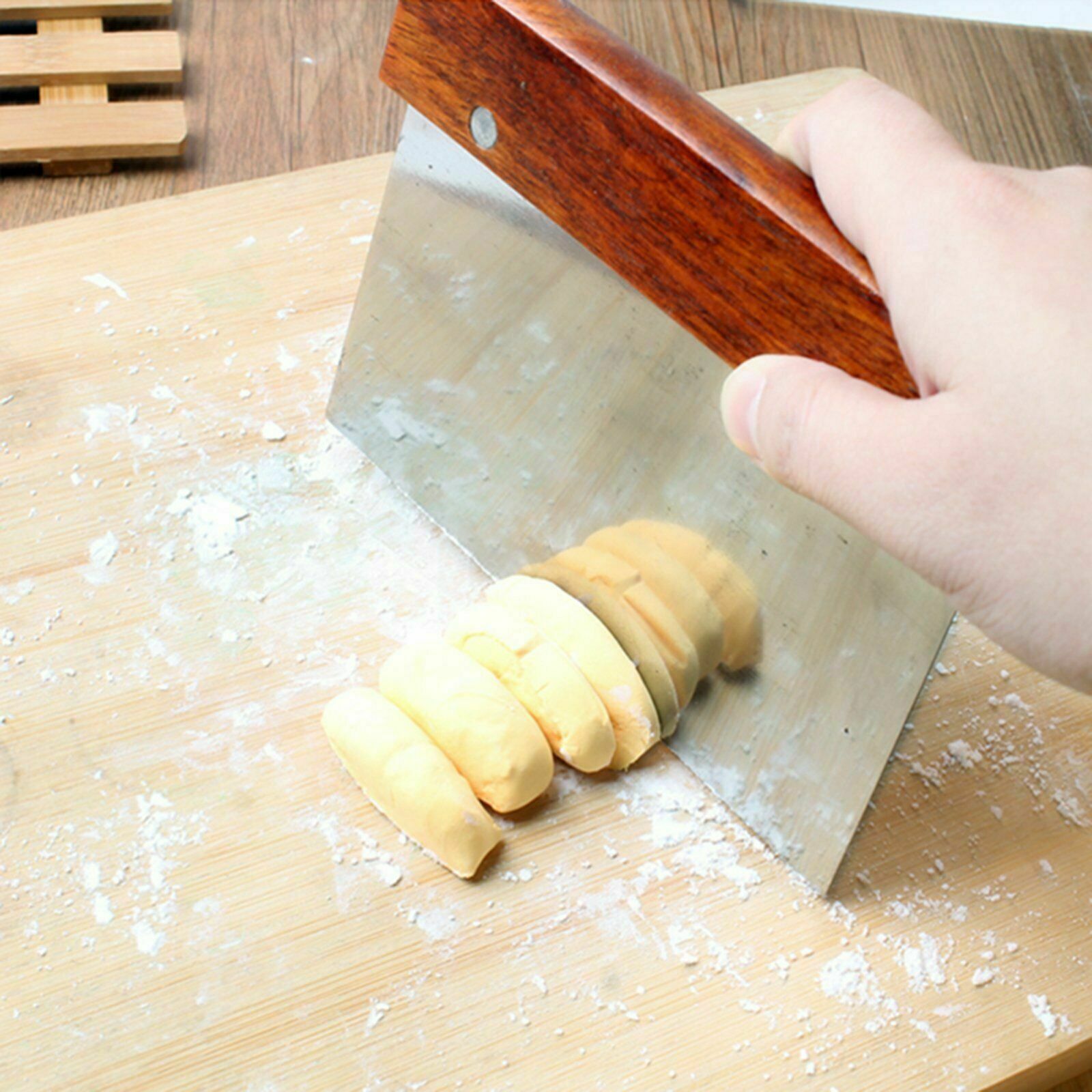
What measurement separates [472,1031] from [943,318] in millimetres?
551

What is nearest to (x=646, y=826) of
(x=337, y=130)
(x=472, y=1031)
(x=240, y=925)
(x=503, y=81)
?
(x=472, y=1031)

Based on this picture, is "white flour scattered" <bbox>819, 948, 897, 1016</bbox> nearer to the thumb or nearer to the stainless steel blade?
the stainless steel blade

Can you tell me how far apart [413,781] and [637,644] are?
0.20 meters

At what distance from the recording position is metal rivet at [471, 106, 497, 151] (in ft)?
3.03

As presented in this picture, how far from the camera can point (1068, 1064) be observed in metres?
0.93

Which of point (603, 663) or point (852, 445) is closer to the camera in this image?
point (852, 445)

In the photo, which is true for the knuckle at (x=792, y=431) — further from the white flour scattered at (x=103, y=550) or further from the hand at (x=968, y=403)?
the white flour scattered at (x=103, y=550)

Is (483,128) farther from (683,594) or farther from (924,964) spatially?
(924,964)

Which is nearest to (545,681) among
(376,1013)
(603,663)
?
(603,663)

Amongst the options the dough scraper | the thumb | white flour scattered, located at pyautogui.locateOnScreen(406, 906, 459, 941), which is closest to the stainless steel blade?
the dough scraper

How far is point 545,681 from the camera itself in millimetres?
961

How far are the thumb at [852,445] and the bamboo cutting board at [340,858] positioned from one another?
0.36 m

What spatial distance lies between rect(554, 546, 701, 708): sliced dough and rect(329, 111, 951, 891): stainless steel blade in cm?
2

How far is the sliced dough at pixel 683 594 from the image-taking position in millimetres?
953
